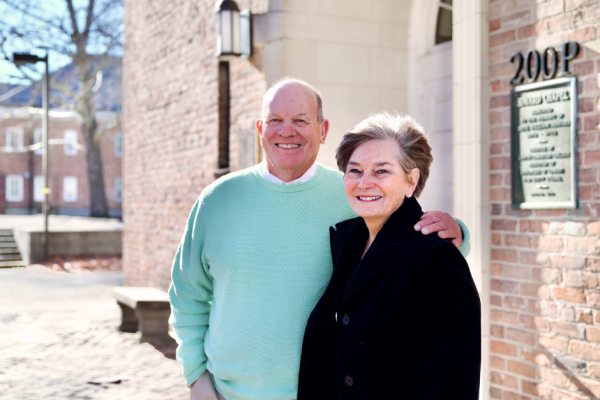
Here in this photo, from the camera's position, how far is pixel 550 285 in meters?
3.86

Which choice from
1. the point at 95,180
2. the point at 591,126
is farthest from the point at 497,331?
the point at 95,180


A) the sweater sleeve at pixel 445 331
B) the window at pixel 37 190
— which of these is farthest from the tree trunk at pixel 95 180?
the sweater sleeve at pixel 445 331

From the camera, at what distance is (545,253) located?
3889 millimetres

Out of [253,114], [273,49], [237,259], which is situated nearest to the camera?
[237,259]

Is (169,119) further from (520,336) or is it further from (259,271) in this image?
(259,271)

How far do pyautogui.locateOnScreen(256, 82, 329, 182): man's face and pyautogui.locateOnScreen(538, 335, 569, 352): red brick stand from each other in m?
2.19

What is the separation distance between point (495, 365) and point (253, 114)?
3.50 metres

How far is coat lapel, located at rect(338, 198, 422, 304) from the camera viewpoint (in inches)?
74.4

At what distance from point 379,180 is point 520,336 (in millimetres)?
2519

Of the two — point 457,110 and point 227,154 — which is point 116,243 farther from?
point 457,110

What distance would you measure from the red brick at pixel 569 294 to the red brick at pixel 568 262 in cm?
13

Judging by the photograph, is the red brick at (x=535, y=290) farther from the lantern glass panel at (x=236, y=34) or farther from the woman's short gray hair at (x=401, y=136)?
the lantern glass panel at (x=236, y=34)

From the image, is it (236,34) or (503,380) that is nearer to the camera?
(503,380)

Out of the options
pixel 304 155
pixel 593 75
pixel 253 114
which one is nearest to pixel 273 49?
pixel 253 114
